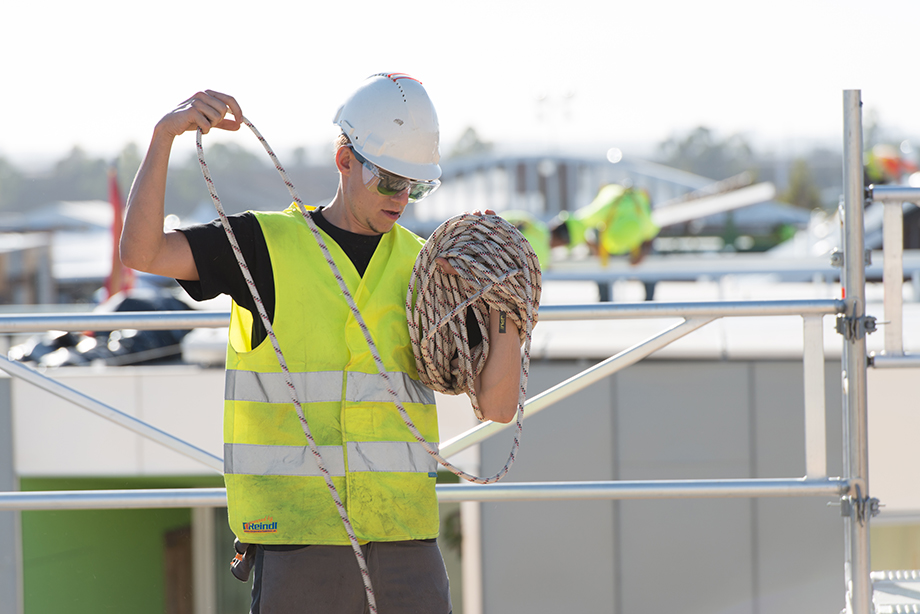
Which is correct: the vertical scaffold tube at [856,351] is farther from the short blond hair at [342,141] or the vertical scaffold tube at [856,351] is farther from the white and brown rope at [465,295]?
the short blond hair at [342,141]

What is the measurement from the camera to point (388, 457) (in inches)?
81.3

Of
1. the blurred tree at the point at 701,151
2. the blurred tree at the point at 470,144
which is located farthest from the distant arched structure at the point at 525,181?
the blurred tree at the point at 701,151

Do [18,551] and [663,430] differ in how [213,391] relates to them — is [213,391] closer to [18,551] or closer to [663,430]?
[18,551]

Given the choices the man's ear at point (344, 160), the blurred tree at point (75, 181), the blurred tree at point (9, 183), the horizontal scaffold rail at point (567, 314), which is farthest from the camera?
the blurred tree at point (75, 181)

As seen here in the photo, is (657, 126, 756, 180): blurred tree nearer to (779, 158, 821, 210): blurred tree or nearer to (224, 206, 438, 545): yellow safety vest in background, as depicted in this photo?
(779, 158, 821, 210): blurred tree

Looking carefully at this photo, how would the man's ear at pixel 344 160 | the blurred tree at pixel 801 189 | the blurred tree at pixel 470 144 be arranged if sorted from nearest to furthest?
the man's ear at pixel 344 160 → the blurred tree at pixel 801 189 → the blurred tree at pixel 470 144

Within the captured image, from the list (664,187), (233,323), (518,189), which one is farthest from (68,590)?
(664,187)

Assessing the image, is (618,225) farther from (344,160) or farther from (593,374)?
(344,160)

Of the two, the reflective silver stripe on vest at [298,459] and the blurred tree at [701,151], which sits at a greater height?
the blurred tree at [701,151]

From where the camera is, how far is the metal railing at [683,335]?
287 centimetres

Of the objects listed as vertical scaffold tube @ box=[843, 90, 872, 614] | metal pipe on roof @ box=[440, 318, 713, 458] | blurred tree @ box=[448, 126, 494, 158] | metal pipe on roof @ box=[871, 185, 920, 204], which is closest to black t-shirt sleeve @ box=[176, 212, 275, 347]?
metal pipe on roof @ box=[440, 318, 713, 458]

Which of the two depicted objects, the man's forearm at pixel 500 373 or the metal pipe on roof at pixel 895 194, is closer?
the man's forearm at pixel 500 373

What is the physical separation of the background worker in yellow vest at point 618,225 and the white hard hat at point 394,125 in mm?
10294

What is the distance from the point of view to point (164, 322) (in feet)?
9.53
